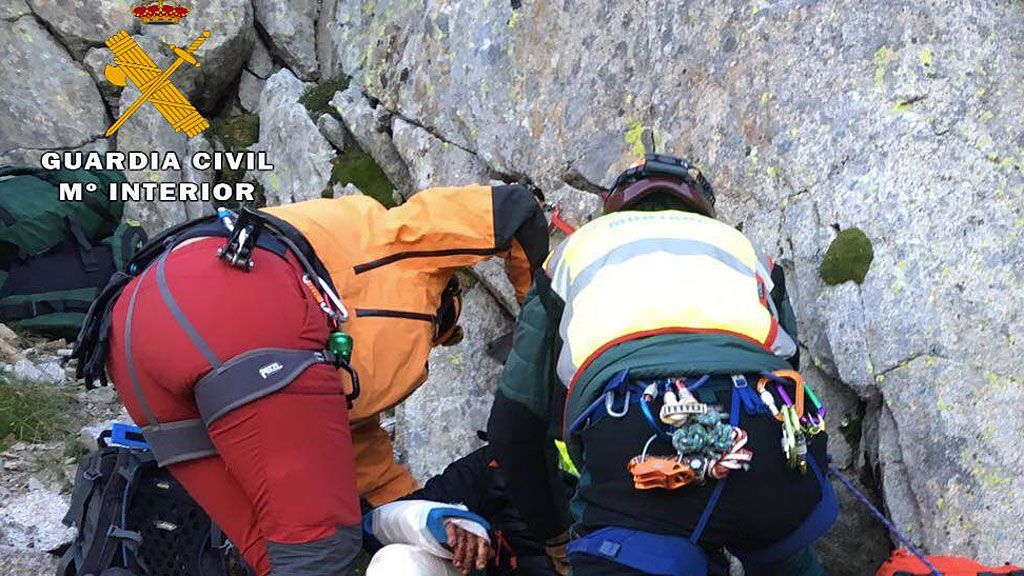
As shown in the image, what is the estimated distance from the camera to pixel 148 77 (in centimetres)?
1162

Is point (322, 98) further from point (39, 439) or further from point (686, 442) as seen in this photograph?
point (686, 442)

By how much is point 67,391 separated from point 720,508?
7.41m

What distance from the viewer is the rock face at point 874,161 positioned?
452cm

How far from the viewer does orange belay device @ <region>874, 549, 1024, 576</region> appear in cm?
329

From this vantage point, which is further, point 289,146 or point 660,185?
point 289,146

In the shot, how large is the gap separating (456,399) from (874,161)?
372 cm

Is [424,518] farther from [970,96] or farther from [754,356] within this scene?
[970,96]

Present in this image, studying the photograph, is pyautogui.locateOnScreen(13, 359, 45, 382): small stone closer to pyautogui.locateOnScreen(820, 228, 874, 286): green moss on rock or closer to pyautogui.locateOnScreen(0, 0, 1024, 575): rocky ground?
pyautogui.locateOnScreen(0, 0, 1024, 575): rocky ground

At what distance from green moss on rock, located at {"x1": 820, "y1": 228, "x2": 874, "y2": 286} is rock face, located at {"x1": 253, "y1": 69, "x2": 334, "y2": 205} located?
5465 mm

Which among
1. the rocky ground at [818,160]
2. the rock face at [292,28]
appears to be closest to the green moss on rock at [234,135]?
the rock face at [292,28]

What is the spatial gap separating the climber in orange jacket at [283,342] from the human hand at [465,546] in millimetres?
451

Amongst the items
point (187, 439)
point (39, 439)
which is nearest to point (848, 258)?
point (187, 439)

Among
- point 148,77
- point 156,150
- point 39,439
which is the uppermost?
point 148,77

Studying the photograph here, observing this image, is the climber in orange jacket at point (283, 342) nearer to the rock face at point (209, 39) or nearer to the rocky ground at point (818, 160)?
the rocky ground at point (818, 160)
